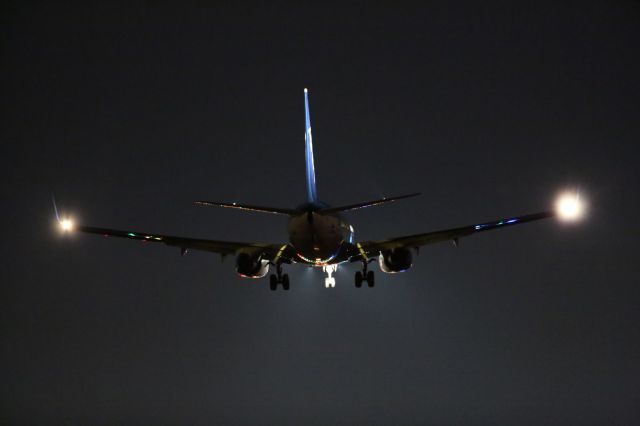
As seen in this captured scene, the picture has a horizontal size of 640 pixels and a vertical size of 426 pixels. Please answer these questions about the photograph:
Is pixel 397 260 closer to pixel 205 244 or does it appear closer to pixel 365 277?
pixel 365 277

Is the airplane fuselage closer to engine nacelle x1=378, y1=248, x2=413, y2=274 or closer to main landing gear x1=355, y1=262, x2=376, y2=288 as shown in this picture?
engine nacelle x1=378, y1=248, x2=413, y2=274

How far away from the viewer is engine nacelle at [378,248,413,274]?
38344mm

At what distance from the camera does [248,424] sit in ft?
397

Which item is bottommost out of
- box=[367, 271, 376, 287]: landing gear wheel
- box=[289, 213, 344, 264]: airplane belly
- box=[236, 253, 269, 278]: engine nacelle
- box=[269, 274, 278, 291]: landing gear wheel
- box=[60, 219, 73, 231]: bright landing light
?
box=[289, 213, 344, 264]: airplane belly

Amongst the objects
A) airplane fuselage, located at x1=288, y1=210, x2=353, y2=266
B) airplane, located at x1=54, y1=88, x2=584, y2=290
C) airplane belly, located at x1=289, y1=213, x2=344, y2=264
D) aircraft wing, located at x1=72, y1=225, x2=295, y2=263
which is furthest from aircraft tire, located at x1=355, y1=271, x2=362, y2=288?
airplane belly, located at x1=289, y1=213, x2=344, y2=264

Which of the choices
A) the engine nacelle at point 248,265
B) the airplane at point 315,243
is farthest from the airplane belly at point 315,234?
the engine nacelle at point 248,265

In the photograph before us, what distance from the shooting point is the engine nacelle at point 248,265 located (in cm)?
3791

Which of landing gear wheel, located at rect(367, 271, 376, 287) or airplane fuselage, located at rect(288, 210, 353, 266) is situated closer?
airplane fuselage, located at rect(288, 210, 353, 266)

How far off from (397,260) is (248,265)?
24.2 feet

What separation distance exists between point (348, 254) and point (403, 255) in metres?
2.98

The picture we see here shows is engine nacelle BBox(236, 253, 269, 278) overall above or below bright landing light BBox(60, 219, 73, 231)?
below

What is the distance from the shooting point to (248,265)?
38.0 metres

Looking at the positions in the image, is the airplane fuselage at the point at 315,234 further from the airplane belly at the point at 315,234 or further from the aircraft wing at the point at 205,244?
the aircraft wing at the point at 205,244

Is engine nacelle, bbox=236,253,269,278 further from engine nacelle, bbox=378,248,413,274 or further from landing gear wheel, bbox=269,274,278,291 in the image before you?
engine nacelle, bbox=378,248,413,274
